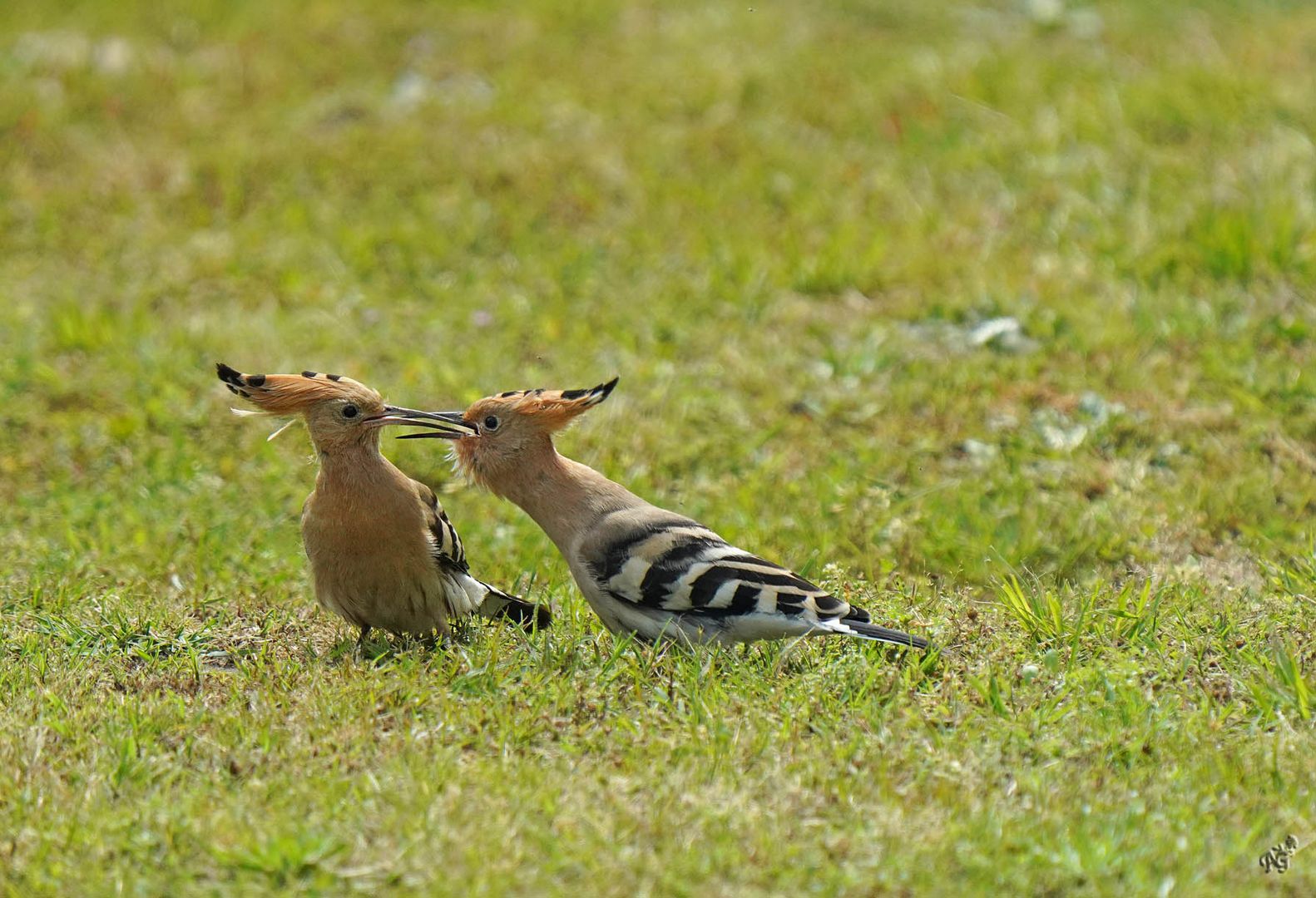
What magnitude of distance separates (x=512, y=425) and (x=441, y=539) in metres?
0.42

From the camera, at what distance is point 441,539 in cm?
511

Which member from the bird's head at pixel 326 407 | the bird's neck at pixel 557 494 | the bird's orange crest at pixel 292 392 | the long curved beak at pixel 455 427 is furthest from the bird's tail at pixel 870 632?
the bird's orange crest at pixel 292 392

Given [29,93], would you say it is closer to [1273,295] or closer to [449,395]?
→ [449,395]

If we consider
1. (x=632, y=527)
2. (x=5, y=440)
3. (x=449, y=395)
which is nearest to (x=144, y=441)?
(x=5, y=440)

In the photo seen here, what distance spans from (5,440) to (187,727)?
3284 mm

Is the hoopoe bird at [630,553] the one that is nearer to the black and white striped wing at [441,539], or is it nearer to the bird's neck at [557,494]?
the bird's neck at [557,494]

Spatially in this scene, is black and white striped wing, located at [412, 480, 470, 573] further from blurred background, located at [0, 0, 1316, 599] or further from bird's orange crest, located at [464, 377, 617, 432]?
blurred background, located at [0, 0, 1316, 599]

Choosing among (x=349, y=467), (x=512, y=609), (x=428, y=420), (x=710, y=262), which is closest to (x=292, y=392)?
(x=349, y=467)

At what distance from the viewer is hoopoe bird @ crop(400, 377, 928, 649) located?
4.59 metres

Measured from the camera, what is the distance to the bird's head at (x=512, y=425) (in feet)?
16.5

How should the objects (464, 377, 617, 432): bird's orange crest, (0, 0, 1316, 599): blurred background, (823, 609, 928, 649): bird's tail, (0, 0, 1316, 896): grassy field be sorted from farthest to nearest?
1. (0, 0, 1316, 599): blurred background
2. (464, 377, 617, 432): bird's orange crest
3. (823, 609, 928, 649): bird's tail
4. (0, 0, 1316, 896): grassy field

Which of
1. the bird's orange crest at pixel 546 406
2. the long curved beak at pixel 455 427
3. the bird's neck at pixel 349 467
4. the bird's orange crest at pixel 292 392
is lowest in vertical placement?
the bird's neck at pixel 349 467

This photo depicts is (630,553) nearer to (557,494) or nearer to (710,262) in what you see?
(557,494)

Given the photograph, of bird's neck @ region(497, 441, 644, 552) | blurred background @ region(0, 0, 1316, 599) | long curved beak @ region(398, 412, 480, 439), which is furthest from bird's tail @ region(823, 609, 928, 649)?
long curved beak @ region(398, 412, 480, 439)
